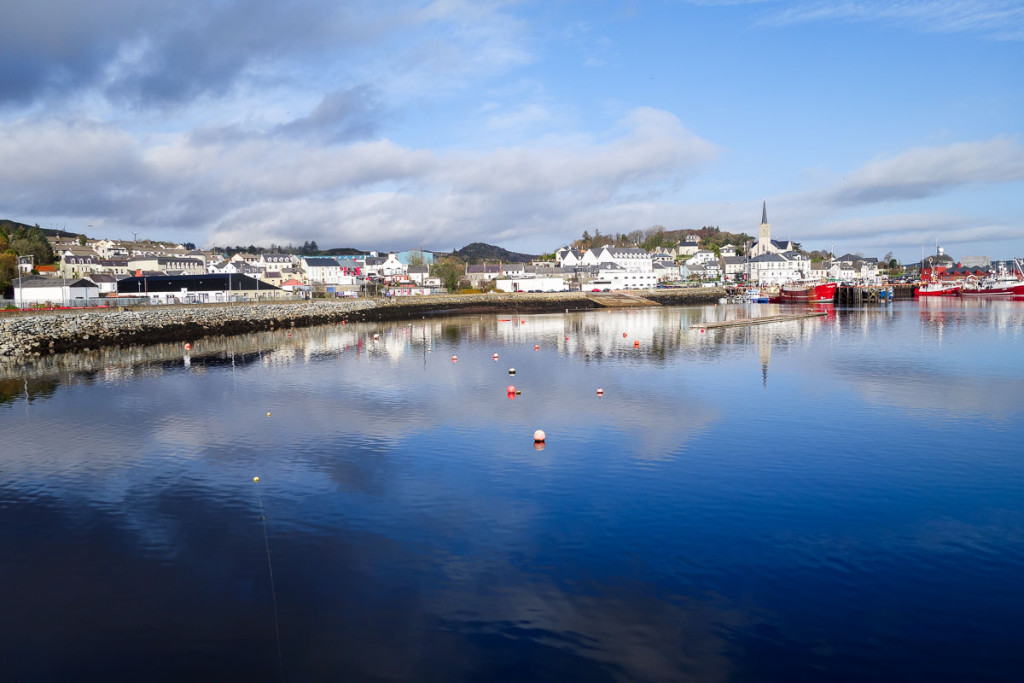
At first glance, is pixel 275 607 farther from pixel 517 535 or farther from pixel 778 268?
pixel 778 268

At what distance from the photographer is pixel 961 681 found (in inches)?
294

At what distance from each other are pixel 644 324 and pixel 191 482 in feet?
170

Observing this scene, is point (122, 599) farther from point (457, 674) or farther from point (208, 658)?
point (457, 674)

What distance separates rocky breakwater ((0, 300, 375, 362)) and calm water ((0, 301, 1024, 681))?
56.7 feet

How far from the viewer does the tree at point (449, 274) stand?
11444 centimetres

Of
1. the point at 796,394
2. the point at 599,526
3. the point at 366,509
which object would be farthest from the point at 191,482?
the point at 796,394

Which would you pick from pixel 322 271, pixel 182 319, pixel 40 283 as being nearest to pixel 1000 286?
pixel 322 271

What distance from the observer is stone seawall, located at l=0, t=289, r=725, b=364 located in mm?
38969

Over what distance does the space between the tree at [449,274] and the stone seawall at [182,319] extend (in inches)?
763

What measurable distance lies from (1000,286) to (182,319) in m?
132

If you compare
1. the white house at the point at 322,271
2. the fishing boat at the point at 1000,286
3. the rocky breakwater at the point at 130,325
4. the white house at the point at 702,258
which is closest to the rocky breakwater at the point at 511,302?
the rocky breakwater at the point at 130,325

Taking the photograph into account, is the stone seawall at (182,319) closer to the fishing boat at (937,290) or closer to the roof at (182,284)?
the roof at (182,284)

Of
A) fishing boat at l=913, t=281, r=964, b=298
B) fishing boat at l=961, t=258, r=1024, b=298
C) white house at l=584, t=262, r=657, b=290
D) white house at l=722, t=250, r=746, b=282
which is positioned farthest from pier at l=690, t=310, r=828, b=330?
white house at l=722, t=250, r=746, b=282

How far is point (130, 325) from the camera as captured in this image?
150 ft
